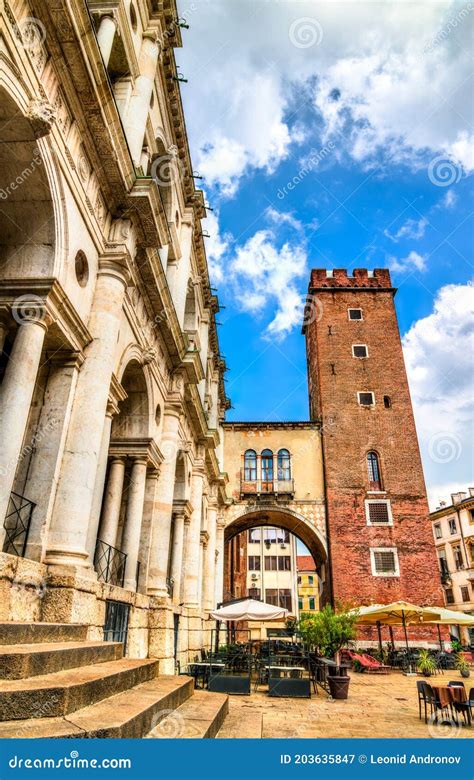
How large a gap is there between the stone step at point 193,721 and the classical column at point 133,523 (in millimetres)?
4640

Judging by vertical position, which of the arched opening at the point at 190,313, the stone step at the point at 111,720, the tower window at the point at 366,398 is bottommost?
the stone step at the point at 111,720

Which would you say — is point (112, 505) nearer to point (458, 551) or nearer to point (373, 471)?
point (373, 471)

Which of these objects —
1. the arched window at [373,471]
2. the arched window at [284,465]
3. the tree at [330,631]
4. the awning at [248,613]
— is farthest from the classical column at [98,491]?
the arched window at [373,471]

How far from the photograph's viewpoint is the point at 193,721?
5.64 meters

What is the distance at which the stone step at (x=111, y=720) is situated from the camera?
3.32 meters

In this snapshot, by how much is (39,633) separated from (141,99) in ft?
39.7

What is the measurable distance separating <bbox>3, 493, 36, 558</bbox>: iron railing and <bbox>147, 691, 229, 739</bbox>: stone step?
11.0 feet

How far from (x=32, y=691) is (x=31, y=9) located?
930cm

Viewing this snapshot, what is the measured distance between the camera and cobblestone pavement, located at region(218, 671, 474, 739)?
302 inches

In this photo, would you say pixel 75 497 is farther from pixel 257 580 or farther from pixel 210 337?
pixel 257 580

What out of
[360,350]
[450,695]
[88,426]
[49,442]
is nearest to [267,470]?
[360,350]

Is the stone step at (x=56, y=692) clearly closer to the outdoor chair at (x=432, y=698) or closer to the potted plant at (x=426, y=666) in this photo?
the outdoor chair at (x=432, y=698)

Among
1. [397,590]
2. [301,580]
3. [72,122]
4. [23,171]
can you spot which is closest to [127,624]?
[23,171]

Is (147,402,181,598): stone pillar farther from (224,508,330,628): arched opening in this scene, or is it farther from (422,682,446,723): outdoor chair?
(224,508,330,628): arched opening
